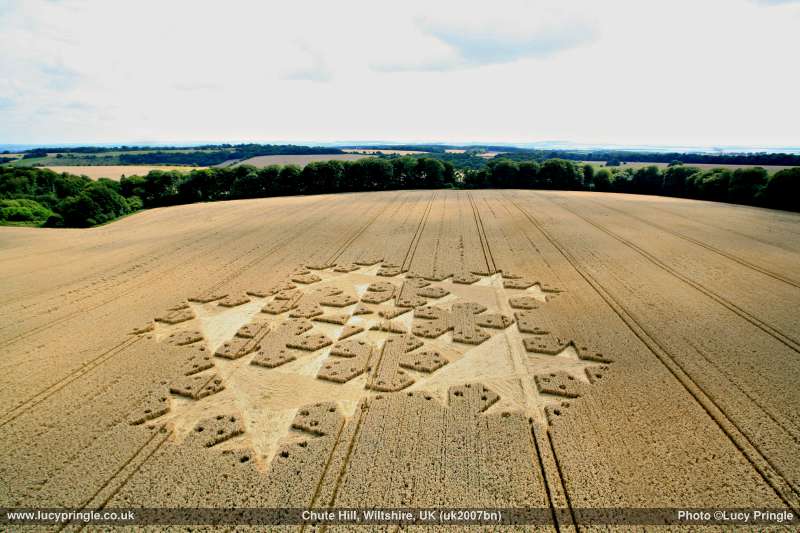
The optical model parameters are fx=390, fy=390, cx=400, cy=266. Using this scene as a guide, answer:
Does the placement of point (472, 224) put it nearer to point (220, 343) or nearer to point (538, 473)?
point (220, 343)

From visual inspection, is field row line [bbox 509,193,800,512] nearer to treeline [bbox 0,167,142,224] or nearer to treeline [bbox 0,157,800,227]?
treeline [bbox 0,157,800,227]

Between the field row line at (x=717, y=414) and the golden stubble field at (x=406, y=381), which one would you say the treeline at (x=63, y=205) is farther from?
the field row line at (x=717, y=414)

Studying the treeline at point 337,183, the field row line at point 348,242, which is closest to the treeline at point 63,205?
the treeline at point 337,183

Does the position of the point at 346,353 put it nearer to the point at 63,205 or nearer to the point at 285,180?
the point at 63,205

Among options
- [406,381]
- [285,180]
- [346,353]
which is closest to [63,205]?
[285,180]

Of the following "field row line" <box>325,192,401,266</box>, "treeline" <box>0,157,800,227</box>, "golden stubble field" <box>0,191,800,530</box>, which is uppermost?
"treeline" <box>0,157,800,227</box>

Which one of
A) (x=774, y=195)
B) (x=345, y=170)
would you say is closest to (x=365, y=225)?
(x=345, y=170)

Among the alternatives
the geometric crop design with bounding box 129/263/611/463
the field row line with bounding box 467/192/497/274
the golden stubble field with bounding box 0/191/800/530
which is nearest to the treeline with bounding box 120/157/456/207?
the field row line with bounding box 467/192/497/274
